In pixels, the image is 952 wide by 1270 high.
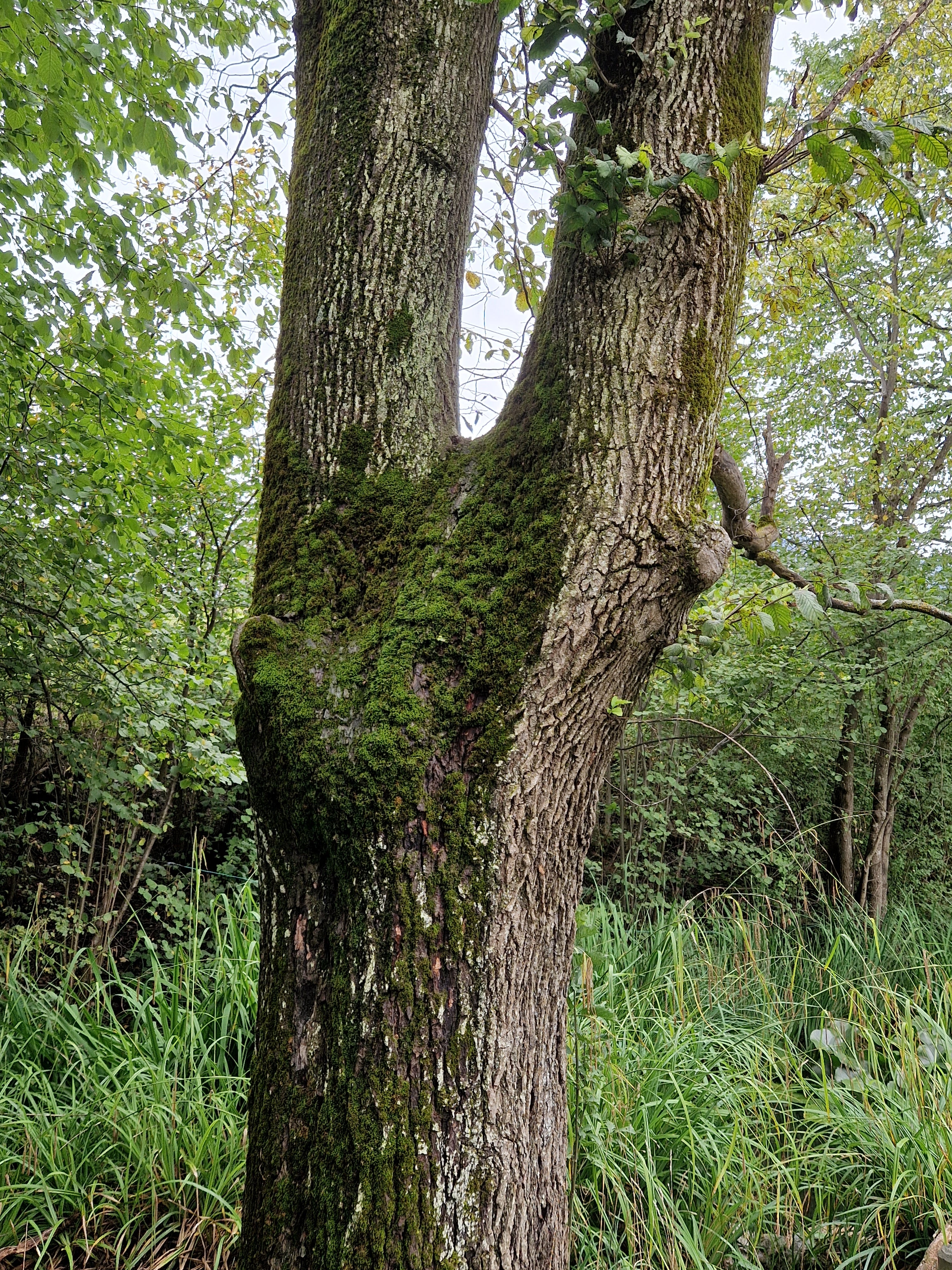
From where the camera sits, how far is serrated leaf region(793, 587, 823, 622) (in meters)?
1.54

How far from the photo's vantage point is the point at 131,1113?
7.43 ft

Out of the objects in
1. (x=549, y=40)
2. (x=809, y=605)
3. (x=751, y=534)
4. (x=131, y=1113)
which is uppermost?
(x=549, y=40)

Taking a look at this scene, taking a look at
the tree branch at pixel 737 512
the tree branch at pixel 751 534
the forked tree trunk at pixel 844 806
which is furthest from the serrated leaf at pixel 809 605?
the forked tree trunk at pixel 844 806

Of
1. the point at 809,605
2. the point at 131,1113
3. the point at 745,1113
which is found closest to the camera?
the point at 809,605

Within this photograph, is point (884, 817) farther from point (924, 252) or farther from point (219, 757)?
point (924, 252)

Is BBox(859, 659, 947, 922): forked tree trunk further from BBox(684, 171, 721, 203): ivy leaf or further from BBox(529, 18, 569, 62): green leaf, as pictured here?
BBox(529, 18, 569, 62): green leaf

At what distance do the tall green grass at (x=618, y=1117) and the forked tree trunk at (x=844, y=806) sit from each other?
2033 mm

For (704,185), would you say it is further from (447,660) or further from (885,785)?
(885,785)

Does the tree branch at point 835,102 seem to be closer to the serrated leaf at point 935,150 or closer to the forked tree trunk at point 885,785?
the serrated leaf at point 935,150

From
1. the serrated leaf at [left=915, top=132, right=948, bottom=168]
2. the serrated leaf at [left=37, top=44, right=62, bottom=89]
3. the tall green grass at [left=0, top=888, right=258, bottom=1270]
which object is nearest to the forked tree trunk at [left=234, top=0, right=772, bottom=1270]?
the serrated leaf at [left=915, top=132, right=948, bottom=168]

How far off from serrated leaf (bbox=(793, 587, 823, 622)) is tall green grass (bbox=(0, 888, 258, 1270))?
7.00ft

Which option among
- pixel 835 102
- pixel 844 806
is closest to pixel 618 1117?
pixel 835 102

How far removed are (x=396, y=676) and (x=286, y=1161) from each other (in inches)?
31.5

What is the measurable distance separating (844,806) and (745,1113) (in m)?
3.54
